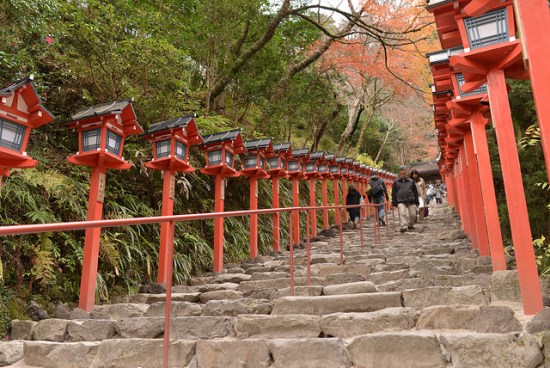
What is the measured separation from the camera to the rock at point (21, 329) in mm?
3928

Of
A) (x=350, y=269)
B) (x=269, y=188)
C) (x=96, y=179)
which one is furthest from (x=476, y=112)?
(x=269, y=188)

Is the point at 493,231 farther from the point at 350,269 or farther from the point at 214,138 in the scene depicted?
the point at 214,138

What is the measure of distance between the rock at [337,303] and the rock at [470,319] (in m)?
0.49

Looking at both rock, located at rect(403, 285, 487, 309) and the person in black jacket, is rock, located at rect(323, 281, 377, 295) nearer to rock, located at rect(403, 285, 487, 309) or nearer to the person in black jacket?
rock, located at rect(403, 285, 487, 309)

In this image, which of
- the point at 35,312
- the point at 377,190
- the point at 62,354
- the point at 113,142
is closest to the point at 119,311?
the point at 35,312

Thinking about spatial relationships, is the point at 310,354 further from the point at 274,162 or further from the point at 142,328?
the point at 274,162

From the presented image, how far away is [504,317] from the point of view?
9.29 feet

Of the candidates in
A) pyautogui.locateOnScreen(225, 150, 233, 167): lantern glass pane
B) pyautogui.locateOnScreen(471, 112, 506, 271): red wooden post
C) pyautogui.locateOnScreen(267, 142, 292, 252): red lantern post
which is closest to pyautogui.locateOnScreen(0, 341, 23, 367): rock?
pyautogui.locateOnScreen(225, 150, 233, 167): lantern glass pane

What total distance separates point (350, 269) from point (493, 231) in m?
2.08

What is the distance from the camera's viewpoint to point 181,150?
6.21 metres

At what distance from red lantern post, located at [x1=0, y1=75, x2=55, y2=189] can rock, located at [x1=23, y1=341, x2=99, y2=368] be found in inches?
75.0

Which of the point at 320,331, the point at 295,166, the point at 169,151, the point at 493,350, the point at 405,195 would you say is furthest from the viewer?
the point at 295,166

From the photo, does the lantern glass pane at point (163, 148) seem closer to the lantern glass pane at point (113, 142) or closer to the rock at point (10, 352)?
the lantern glass pane at point (113, 142)

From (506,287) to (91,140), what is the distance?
4.97 metres
